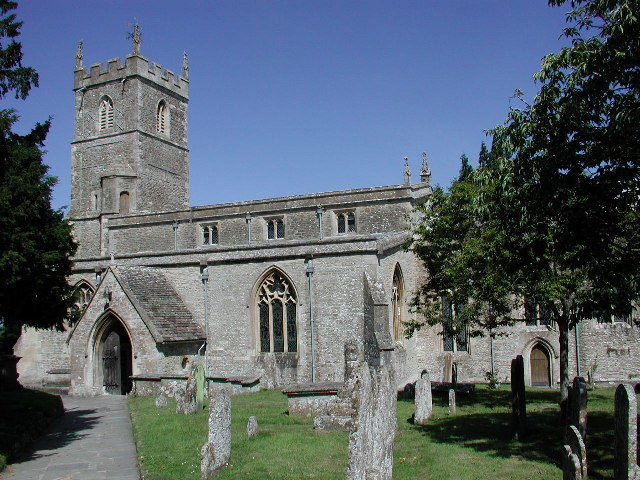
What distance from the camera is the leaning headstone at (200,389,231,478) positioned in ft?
35.1

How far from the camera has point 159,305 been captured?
25.2 m

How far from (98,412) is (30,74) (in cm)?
1196

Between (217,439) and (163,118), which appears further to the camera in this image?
(163,118)

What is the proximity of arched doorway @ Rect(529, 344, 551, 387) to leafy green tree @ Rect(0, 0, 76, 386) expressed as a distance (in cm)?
2001

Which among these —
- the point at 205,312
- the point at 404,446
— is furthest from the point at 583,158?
the point at 205,312

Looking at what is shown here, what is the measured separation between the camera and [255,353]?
82.9 feet

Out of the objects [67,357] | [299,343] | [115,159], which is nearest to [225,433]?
[299,343]

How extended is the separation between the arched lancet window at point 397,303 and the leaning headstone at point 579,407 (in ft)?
49.1

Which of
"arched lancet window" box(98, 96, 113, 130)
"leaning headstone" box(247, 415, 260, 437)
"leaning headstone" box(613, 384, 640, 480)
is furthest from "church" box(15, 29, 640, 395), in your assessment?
"leaning headstone" box(613, 384, 640, 480)

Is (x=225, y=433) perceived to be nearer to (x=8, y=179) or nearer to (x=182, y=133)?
(x=8, y=179)

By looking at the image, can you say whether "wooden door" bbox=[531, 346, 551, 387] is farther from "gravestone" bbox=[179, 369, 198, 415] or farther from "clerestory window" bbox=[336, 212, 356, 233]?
"gravestone" bbox=[179, 369, 198, 415]

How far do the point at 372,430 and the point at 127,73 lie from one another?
119 feet

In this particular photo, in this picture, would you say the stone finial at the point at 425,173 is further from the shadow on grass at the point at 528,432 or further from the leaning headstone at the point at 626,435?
the leaning headstone at the point at 626,435

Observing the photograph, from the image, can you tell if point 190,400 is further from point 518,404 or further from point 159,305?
point 518,404
